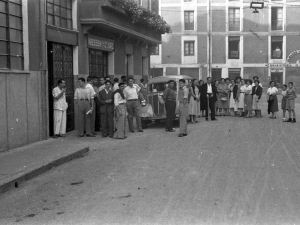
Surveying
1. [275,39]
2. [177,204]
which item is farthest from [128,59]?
[275,39]

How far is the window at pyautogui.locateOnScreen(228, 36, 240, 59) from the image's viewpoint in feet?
161

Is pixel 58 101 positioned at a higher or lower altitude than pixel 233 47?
lower

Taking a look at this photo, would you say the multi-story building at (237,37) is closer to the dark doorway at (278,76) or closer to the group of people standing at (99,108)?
the dark doorway at (278,76)

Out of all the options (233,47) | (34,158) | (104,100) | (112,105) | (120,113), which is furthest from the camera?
(233,47)

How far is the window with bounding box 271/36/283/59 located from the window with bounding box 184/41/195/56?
27.3 ft

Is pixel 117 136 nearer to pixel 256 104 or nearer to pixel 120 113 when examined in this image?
pixel 120 113

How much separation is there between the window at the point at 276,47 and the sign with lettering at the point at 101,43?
33.4 metres

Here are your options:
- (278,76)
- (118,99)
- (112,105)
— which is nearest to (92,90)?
(112,105)

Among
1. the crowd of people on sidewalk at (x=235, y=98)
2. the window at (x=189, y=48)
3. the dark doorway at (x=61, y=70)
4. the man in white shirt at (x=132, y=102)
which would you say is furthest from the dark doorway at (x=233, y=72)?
the dark doorway at (x=61, y=70)

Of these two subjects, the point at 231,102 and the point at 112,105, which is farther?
the point at 231,102

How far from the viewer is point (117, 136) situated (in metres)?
13.7

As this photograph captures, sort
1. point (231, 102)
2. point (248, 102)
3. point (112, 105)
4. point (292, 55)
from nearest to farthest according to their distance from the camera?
point (112, 105), point (248, 102), point (231, 102), point (292, 55)

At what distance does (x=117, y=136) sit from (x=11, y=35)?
166 inches

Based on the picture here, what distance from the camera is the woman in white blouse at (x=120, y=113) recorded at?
535 inches
